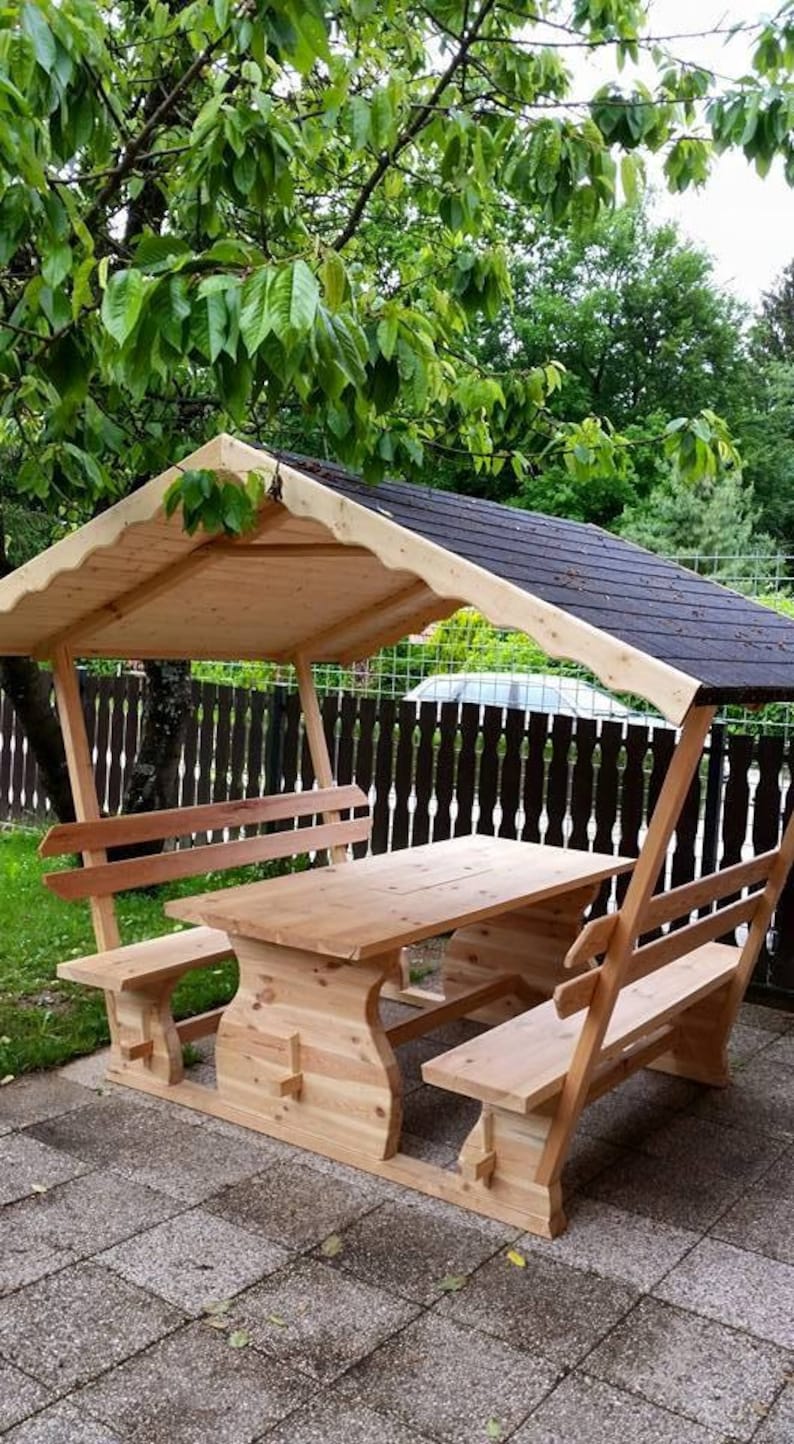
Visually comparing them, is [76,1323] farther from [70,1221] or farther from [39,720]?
[39,720]

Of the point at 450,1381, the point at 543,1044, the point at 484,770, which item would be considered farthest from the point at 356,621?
the point at 450,1381

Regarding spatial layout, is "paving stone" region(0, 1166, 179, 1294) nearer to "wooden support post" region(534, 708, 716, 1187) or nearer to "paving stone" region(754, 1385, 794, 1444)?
"wooden support post" region(534, 708, 716, 1187)

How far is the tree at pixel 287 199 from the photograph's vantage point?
2.57m

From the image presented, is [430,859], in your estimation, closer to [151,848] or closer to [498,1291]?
[498,1291]

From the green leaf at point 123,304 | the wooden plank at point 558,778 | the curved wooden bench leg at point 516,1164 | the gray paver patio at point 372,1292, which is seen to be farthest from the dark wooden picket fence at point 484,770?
the green leaf at point 123,304

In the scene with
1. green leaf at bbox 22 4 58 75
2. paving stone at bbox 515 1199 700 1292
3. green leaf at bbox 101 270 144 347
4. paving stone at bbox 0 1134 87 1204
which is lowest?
paving stone at bbox 515 1199 700 1292

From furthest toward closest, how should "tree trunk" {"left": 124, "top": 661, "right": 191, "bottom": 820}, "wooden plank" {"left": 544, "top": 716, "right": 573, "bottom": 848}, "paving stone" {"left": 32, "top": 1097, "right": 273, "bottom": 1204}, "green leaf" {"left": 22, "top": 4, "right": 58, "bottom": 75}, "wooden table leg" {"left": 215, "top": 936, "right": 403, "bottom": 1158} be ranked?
"tree trunk" {"left": 124, "top": 661, "right": 191, "bottom": 820} < "wooden plank" {"left": 544, "top": 716, "right": 573, "bottom": 848} < "wooden table leg" {"left": 215, "top": 936, "right": 403, "bottom": 1158} < "paving stone" {"left": 32, "top": 1097, "right": 273, "bottom": 1204} < "green leaf" {"left": 22, "top": 4, "right": 58, "bottom": 75}

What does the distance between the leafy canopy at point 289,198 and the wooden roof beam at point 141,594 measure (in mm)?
428

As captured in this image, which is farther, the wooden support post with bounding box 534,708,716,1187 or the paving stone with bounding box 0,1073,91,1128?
the paving stone with bounding box 0,1073,91,1128

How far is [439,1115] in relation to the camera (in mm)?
4145

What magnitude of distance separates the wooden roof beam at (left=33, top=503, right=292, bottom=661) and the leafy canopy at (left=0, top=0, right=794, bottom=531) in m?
0.43

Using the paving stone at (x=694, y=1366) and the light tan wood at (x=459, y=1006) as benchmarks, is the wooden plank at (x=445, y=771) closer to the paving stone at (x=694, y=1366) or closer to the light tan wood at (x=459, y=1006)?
the light tan wood at (x=459, y=1006)

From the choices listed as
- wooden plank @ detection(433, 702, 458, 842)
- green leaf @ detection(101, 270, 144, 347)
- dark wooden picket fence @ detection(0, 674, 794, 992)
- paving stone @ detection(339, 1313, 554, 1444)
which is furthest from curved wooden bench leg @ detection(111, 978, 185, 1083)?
wooden plank @ detection(433, 702, 458, 842)

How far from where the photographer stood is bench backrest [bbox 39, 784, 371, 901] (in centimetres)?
423
